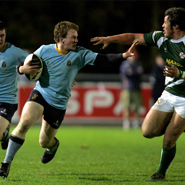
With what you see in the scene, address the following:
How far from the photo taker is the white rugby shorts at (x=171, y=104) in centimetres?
535

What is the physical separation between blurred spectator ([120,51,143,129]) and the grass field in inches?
114

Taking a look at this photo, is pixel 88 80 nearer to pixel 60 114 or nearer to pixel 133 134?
pixel 133 134

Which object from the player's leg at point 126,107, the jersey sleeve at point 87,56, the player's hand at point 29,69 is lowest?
the player's leg at point 126,107

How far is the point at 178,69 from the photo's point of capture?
5.27 m

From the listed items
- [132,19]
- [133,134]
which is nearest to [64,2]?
[132,19]

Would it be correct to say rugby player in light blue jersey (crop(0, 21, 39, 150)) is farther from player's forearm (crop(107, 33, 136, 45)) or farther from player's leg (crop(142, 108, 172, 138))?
player's leg (crop(142, 108, 172, 138))

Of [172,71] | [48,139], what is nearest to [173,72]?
[172,71]

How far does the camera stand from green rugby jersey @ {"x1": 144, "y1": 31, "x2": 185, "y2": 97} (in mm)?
5379

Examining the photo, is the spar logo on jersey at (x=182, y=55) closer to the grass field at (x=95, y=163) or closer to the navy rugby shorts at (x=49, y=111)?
the grass field at (x=95, y=163)

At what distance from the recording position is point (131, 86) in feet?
44.7

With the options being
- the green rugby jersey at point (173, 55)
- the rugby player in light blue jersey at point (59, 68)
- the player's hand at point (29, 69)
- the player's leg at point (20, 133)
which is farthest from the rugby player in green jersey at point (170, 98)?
the player's hand at point (29, 69)

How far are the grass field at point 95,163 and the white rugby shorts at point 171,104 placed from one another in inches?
36.2

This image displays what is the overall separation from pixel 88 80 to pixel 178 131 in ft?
32.6

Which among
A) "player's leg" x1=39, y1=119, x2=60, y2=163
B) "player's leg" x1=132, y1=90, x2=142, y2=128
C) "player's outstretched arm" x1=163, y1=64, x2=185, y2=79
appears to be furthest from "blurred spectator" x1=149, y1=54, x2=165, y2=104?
"player's outstretched arm" x1=163, y1=64, x2=185, y2=79
